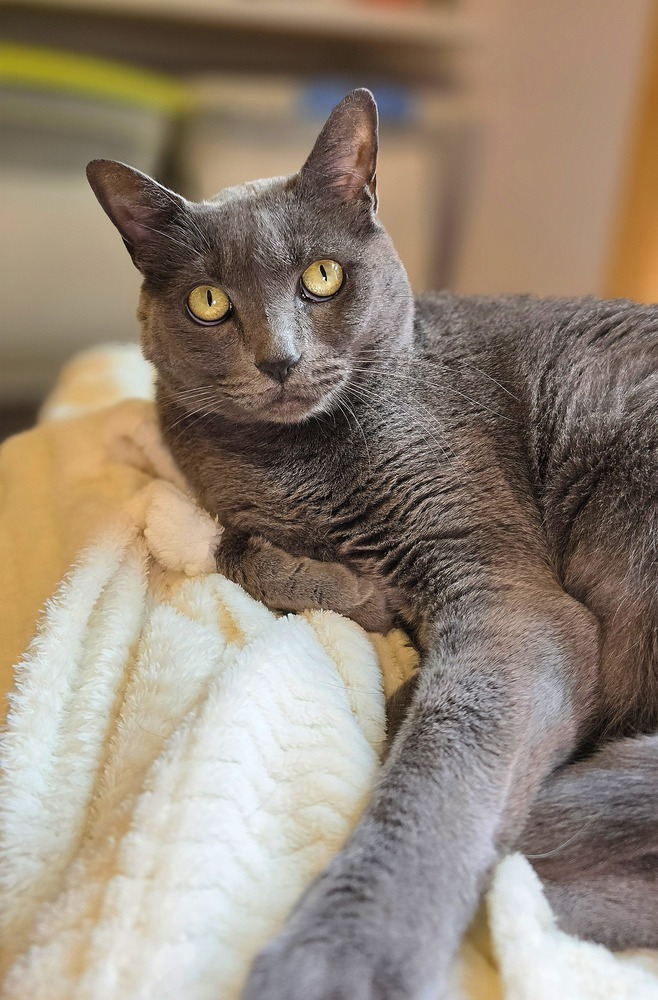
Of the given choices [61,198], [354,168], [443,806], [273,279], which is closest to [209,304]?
[273,279]

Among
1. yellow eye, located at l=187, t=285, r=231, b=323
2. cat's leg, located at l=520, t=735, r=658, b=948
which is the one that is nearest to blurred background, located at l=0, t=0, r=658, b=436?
yellow eye, located at l=187, t=285, r=231, b=323

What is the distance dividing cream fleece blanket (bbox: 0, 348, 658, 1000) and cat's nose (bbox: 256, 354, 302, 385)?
241mm

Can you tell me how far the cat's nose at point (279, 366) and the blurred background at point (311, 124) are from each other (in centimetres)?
130

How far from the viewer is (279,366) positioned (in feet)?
2.83

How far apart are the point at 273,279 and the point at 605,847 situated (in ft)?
2.22

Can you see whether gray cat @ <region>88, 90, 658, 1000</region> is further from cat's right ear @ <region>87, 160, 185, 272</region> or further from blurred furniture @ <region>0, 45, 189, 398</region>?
blurred furniture @ <region>0, 45, 189, 398</region>

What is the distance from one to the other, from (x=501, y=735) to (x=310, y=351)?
456 millimetres

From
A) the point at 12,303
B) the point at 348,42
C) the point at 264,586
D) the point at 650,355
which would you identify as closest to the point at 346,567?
the point at 264,586

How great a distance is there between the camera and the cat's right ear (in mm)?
929

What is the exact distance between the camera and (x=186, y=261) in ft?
3.09

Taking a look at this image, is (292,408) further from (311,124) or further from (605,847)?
(311,124)

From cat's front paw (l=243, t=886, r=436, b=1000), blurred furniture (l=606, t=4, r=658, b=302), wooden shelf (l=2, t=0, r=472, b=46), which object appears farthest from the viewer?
wooden shelf (l=2, t=0, r=472, b=46)

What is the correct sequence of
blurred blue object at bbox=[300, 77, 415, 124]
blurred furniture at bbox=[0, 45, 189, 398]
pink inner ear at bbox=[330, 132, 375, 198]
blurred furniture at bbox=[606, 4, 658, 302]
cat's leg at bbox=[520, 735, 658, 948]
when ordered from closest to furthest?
cat's leg at bbox=[520, 735, 658, 948] → pink inner ear at bbox=[330, 132, 375, 198] → blurred furniture at bbox=[606, 4, 658, 302] → blurred furniture at bbox=[0, 45, 189, 398] → blurred blue object at bbox=[300, 77, 415, 124]

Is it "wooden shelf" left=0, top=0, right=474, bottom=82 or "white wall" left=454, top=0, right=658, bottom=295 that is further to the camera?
"wooden shelf" left=0, top=0, right=474, bottom=82
